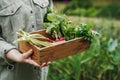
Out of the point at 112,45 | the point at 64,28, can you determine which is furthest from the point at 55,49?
the point at 112,45

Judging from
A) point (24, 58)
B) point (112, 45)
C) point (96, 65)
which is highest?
point (24, 58)

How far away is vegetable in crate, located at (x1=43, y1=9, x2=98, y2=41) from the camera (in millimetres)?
2490

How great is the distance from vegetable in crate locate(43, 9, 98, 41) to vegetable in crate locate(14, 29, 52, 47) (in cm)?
10

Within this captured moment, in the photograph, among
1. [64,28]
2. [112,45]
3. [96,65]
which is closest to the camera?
[64,28]

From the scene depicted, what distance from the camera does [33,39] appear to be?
238 centimetres

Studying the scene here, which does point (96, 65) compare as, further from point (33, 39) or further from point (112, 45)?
point (33, 39)

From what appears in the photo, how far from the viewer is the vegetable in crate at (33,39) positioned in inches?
93.4

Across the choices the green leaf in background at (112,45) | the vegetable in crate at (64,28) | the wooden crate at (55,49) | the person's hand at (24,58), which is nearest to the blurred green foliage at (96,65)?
the green leaf in background at (112,45)

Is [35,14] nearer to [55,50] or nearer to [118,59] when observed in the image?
[55,50]

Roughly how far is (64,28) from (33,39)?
28cm

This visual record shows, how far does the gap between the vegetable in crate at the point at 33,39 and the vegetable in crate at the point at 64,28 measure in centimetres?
10

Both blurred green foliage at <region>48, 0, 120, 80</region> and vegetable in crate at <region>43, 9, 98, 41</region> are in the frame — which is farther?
blurred green foliage at <region>48, 0, 120, 80</region>

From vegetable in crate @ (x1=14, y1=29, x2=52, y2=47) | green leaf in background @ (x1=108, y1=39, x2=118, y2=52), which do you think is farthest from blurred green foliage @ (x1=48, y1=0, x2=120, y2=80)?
vegetable in crate @ (x1=14, y1=29, x2=52, y2=47)

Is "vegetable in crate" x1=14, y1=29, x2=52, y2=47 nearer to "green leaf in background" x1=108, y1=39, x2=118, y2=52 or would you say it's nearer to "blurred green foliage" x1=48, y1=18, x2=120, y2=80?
"blurred green foliage" x1=48, y1=18, x2=120, y2=80
